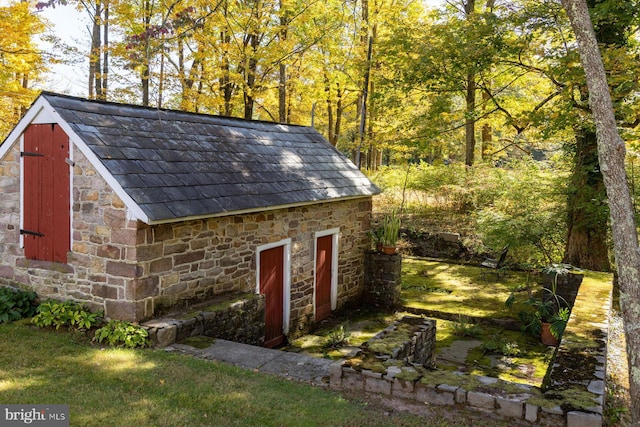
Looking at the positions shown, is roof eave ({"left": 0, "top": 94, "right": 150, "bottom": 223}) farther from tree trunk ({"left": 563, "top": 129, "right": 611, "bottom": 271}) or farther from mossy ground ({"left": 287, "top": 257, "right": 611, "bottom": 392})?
tree trunk ({"left": 563, "top": 129, "right": 611, "bottom": 271})

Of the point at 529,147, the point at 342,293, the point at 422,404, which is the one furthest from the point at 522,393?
Answer: the point at 529,147

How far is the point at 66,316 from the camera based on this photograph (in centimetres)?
762

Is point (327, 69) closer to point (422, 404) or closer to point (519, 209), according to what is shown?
point (519, 209)

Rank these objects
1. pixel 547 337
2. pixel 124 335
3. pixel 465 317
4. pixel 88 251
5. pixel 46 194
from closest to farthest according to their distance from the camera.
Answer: pixel 124 335
pixel 88 251
pixel 46 194
pixel 547 337
pixel 465 317

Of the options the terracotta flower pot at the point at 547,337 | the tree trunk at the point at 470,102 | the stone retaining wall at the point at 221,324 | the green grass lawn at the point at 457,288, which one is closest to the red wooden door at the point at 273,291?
the stone retaining wall at the point at 221,324

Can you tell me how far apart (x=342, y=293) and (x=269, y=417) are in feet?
24.0

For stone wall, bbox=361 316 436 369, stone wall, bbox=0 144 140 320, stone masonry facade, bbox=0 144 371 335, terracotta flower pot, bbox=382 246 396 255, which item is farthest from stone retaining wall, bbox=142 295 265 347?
terracotta flower pot, bbox=382 246 396 255

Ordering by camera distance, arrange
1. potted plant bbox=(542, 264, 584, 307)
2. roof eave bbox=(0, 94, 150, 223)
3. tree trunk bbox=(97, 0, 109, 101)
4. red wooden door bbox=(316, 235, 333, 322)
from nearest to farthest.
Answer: roof eave bbox=(0, 94, 150, 223) < potted plant bbox=(542, 264, 584, 307) < red wooden door bbox=(316, 235, 333, 322) < tree trunk bbox=(97, 0, 109, 101)

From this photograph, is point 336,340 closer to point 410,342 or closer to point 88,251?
point 410,342

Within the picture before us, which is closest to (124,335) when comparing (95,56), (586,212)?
(586,212)

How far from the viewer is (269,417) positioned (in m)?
5.15

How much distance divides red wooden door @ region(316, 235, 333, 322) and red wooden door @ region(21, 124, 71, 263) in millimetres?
5380

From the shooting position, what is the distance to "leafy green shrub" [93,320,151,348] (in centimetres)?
700

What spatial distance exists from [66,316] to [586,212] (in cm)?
1164
